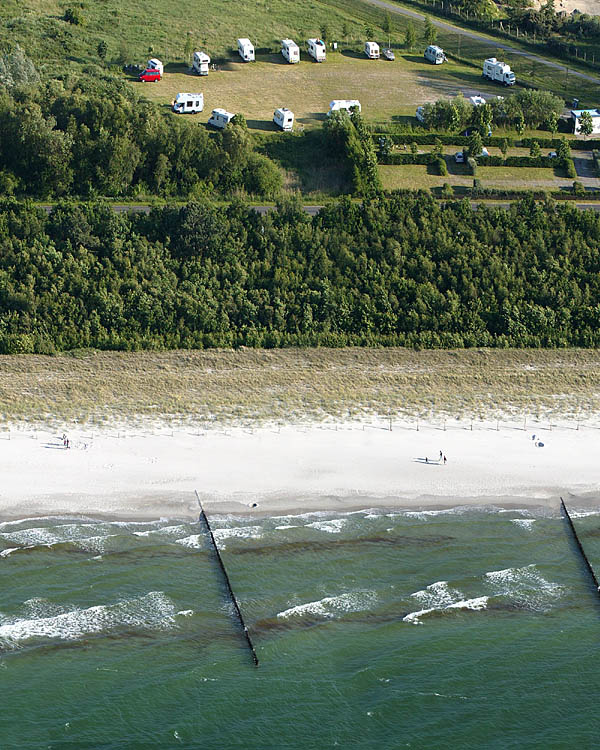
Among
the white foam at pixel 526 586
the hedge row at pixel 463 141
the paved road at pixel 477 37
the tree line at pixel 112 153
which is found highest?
the paved road at pixel 477 37

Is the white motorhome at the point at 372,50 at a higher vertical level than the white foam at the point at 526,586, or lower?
higher

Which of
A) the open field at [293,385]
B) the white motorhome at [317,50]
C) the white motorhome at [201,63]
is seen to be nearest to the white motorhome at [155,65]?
the white motorhome at [201,63]

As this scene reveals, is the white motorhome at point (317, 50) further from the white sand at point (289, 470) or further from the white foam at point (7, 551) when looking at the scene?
the white foam at point (7, 551)

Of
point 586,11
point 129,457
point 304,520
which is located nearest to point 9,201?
point 129,457

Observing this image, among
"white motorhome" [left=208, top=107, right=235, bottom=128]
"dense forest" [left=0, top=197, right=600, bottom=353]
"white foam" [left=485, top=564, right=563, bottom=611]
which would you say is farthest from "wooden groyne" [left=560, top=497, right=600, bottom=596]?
"white motorhome" [left=208, top=107, right=235, bottom=128]

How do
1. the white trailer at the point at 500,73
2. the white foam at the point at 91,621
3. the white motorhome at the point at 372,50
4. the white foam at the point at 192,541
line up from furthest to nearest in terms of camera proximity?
the white motorhome at the point at 372,50, the white trailer at the point at 500,73, the white foam at the point at 192,541, the white foam at the point at 91,621

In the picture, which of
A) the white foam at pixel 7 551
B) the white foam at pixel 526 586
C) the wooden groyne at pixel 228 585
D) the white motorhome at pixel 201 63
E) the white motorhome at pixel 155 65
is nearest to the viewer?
the wooden groyne at pixel 228 585

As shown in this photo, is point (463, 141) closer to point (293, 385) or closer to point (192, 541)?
point (293, 385)
